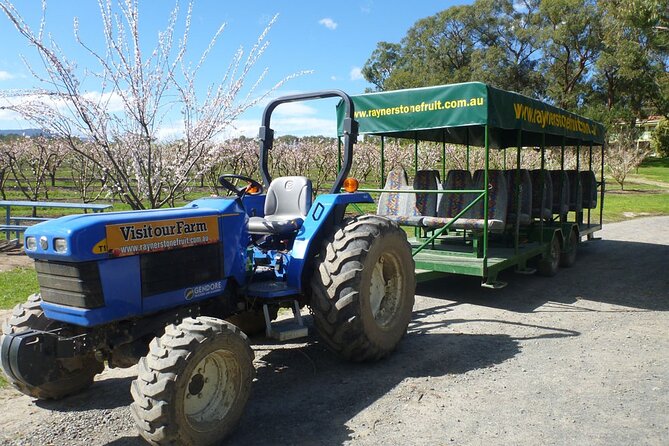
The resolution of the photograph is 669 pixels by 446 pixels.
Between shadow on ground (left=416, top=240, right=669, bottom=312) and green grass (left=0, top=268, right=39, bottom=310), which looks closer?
green grass (left=0, top=268, right=39, bottom=310)

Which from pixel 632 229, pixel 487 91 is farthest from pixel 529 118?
pixel 632 229

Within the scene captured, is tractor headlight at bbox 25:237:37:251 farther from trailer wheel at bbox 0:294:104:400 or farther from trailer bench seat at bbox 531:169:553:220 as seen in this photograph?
trailer bench seat at bbox 531:169:553:220

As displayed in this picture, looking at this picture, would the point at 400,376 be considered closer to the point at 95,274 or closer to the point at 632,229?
the point at 95,274

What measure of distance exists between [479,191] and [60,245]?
4.99 m

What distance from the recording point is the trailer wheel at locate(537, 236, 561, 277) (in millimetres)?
8602

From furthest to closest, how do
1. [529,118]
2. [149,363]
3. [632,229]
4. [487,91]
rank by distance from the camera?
[632,229]
[529,118]
[487,91]
[149,363]

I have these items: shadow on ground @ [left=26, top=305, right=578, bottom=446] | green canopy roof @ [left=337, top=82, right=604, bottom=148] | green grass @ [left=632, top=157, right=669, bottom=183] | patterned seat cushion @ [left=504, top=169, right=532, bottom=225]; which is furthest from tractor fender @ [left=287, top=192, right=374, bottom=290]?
green grass @ [left=632, top=157, right=669, bottom=183]

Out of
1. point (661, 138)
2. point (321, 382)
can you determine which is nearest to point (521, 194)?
point (321, 382)

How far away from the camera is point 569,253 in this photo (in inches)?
371

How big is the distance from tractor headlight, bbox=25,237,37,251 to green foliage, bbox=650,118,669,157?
60.3m

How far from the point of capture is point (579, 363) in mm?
4793

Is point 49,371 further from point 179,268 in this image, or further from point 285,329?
point 285,329

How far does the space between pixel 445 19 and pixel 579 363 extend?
48714mm

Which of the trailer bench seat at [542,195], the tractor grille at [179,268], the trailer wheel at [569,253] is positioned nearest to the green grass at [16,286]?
the tractor grille at [179,268]
